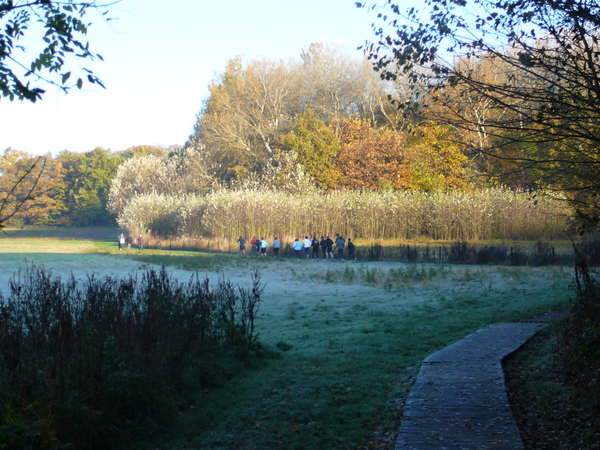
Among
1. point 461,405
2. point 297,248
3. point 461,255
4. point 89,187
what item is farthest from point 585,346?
point 89,187

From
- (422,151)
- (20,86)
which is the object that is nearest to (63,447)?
(20,86)

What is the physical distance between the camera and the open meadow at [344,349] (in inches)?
247

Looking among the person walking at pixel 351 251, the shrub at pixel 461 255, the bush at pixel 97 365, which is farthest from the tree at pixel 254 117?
the bush at pixel 97 365

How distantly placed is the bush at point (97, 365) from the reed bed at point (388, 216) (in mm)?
28221

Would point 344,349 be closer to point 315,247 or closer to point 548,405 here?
point 548,405

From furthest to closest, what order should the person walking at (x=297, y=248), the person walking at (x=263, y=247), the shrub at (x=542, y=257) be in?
1. the person walking at (x=263, y=247)
2. the person walking at (x=297, y=248)
3. the shrub at (x=542, y=257)

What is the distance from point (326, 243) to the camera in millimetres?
32062

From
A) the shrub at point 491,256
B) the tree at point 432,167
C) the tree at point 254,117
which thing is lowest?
the shrub at point 491,256

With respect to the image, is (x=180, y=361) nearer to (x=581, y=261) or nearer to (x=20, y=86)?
(x=20, y=86)

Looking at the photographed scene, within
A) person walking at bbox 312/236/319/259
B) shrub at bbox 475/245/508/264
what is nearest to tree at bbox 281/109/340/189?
person walking at bbox 312/236/319/259

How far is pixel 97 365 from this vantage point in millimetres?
6086

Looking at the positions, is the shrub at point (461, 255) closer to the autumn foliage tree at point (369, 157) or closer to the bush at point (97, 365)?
the autumn foliage tree at point (369, 157)

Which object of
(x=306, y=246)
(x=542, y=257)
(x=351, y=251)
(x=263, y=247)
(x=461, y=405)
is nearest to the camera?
→ (x=461, y=405)

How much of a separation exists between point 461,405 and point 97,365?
3641mm
